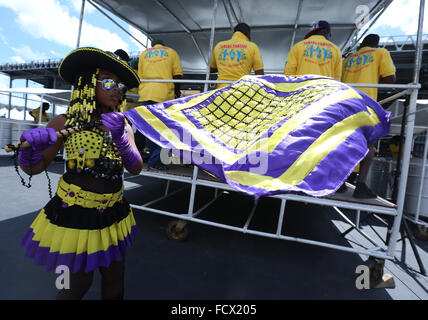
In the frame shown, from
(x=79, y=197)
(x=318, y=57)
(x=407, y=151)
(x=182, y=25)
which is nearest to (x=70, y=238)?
(x=79, y=197)

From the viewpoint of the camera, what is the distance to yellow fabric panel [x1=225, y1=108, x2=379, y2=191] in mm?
1442

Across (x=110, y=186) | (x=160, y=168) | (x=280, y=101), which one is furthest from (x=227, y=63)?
(x=110, y=186)

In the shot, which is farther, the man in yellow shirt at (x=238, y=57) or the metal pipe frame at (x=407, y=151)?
the man in yellow shirt at (x=238, y=57)

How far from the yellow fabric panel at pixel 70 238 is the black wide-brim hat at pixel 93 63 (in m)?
1.01

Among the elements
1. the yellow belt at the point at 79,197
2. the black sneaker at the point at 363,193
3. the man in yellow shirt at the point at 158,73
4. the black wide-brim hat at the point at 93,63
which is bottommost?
the yellow belt at the point at 79,197

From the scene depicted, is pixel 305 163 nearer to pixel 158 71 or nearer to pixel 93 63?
Result: pixel 93 63

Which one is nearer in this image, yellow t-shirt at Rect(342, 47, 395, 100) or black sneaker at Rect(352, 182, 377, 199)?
black sneaker at Rect(352, 182, 377, 199)

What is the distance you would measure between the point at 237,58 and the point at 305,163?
96.2 inches

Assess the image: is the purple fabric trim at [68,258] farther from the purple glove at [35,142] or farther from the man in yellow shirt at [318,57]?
the man in yellow shirt at [318,57]

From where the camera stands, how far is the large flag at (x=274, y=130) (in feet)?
4.91

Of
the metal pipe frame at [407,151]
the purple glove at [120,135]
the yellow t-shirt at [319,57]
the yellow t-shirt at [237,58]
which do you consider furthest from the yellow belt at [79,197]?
the yellow t-shirt at [319,57]

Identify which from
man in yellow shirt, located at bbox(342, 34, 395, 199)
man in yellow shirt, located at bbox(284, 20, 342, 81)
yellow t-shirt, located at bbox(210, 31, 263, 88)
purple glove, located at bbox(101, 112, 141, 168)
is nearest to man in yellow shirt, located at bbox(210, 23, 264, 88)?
yellow t-shirt, located at bbox(210, 31, 263, 88)

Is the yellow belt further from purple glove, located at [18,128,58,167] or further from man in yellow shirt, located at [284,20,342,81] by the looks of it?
man in yellow shirt, located at [284,20,342,81]

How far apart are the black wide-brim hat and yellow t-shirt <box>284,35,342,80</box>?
2.64 meters
